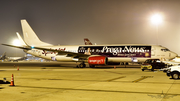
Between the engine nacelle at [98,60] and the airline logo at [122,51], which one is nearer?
the engine nacelle at [98,60]

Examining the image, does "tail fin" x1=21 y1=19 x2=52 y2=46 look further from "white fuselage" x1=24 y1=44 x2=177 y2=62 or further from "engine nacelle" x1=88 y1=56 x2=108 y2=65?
"engine nacelle" x1=88 y1=56 x2=108 y2=65

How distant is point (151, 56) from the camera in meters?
33.6

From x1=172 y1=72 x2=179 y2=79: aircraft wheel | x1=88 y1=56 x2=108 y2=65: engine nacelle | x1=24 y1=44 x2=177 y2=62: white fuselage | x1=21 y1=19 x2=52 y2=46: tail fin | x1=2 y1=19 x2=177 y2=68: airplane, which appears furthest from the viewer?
x1=21 y1=19 x2=52 y2=46: tail fin

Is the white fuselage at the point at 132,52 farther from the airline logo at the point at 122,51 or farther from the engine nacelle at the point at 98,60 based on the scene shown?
the engine nacelle at the point at 98,60

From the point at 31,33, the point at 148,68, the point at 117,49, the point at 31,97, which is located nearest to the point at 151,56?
the point at 117,49

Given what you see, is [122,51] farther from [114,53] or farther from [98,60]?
[98,60]

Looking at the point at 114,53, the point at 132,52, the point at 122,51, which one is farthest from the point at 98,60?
the point at 132,52

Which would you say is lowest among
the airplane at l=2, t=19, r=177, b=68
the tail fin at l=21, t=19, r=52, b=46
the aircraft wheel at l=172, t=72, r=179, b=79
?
the aircraft wheel at l=172, t=72, r=179, b=79

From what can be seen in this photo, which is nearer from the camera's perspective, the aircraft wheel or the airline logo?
the aircraft wheel

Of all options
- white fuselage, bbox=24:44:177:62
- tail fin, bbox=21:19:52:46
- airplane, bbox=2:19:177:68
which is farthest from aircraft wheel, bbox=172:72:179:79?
tail fin, bbox=21:19:52:46

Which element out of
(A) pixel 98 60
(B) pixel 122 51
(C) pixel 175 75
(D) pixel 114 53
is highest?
(B) pixel 122 51

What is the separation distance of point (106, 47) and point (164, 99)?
2687cm

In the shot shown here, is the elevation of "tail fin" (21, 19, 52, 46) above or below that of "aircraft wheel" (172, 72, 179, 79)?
above

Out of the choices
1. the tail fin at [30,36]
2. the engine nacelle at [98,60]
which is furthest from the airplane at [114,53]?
the tail fin at [30,36]
